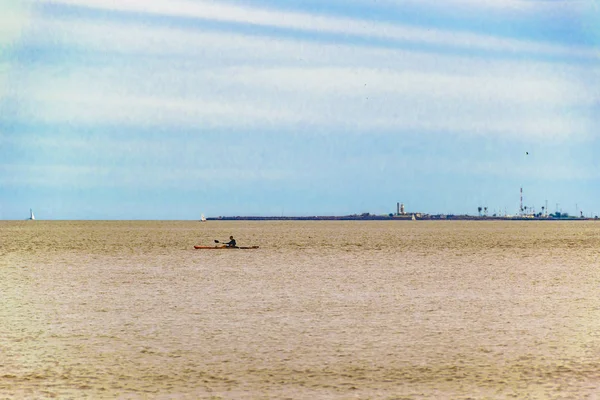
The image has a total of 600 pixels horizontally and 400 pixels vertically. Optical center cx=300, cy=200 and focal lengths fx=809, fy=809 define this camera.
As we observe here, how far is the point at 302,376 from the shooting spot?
19.5m

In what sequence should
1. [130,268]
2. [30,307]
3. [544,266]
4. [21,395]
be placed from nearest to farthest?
[21,395] < [30,307] < [130,268] < [544,266]

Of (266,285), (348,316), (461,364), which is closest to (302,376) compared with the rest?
(461,364)

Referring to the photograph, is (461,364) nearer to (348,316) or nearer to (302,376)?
(302,376)

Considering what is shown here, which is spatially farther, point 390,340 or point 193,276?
point 193,276

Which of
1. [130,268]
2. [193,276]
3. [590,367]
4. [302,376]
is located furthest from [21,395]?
[130,268]

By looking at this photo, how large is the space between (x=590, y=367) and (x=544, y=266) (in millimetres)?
43708

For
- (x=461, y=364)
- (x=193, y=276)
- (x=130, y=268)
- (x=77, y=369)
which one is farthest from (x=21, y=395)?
(x=130, y=268)

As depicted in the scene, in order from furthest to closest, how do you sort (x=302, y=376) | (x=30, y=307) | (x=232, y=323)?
(x=30, y=307) < (x=232, y=323) < (x=302, y=376)

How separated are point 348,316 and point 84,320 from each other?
379 inches

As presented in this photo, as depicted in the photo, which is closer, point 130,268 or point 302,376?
point 302,376

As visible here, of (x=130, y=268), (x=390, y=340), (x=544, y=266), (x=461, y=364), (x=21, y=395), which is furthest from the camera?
(x=544, y=266)

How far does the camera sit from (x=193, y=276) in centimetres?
5000

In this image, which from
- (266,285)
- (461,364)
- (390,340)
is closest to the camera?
(461,364)

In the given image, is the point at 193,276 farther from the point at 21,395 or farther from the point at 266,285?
the point at 21,395
